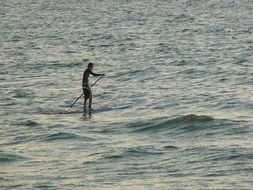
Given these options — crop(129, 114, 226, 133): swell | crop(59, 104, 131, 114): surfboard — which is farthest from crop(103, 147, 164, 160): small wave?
crop(59, 104, 131, 114): surfboard

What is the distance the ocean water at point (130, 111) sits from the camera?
61.2 feet

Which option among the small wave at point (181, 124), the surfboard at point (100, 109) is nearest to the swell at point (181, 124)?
the small wave at point (181, 124)

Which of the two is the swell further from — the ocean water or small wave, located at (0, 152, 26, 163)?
small wave, located at (0, 152, 26, 163)

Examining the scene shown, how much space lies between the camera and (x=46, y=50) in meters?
50.1

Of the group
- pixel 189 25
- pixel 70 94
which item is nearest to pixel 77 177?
pixel 70 94

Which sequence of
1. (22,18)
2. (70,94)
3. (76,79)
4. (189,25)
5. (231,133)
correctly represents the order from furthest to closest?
(22,18) < (189,25) < (76,79) < (70,94) < (231,133)

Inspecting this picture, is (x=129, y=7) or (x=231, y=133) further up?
(x=231, y=133)

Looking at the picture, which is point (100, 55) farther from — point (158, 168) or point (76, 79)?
point (158, 168)

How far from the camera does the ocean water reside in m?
18.7

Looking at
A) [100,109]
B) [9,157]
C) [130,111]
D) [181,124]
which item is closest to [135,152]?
[9,157]

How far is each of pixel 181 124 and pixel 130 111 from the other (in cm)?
328

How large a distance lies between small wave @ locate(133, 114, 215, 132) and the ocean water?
3cm

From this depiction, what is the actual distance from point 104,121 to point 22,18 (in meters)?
59.2

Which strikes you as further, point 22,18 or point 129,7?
point 129,7
